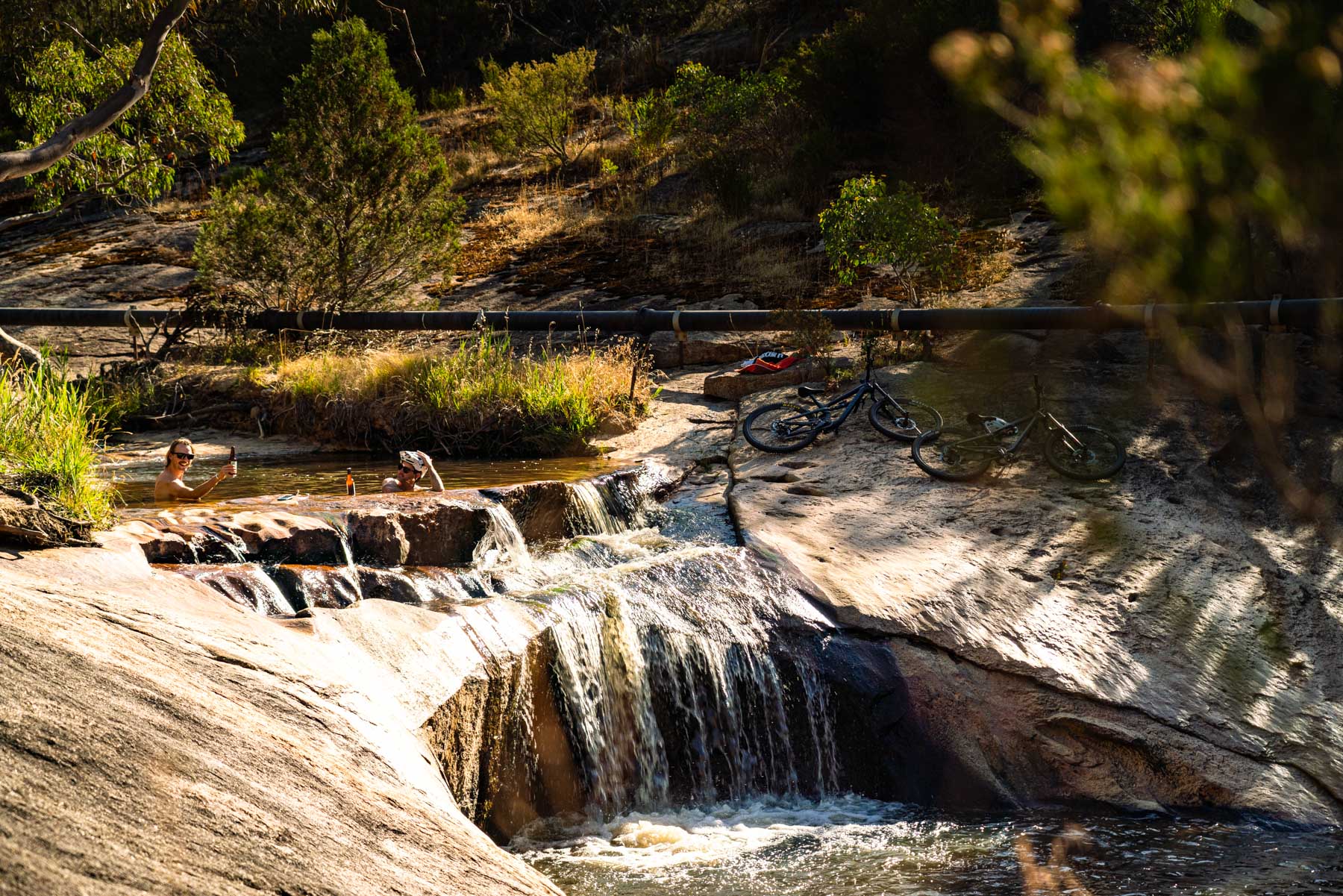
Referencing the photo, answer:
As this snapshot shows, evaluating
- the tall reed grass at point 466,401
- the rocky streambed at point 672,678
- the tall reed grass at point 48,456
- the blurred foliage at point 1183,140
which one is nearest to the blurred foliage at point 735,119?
the tall reed grass at point 466,401

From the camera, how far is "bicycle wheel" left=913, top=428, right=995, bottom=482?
32.0 feet

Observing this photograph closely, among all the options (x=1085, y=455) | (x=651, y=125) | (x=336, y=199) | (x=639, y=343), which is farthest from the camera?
(x=651, y=125)

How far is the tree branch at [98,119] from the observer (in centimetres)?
1270

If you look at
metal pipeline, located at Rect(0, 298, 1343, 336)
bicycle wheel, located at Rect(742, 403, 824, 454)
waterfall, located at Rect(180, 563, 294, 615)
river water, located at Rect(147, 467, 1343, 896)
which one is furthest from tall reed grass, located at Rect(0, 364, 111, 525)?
metal pipeline, located at Rect(0, 298, 1343, 336)

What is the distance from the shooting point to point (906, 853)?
612cm

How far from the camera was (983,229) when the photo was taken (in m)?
18.6

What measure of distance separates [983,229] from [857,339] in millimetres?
5341

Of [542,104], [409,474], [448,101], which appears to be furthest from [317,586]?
[448,101]

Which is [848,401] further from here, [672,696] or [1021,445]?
[672,696]

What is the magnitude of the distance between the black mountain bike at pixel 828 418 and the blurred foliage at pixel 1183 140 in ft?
29.2

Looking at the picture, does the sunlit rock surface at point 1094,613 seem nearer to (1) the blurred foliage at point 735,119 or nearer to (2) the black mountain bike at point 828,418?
(2) the black mountain bike at point 828,418

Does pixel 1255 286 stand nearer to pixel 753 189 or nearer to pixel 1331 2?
pixel 1331 2

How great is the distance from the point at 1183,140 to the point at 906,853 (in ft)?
16.9

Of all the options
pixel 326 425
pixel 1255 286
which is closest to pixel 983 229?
pixel 326 425
